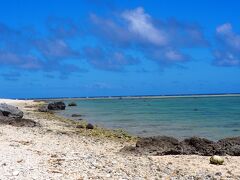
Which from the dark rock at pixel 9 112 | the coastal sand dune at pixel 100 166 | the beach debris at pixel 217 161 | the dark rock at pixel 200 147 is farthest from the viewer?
the dark rock at pixel 9 112

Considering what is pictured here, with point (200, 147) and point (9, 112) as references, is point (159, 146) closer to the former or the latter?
point (200, 147)

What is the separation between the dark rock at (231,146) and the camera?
1520 centimetres

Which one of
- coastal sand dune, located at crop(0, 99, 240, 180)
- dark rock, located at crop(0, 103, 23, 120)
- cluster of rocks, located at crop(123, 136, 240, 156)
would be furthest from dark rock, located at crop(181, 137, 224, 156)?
dark rock, located at crop(0, 103, 23, 120)

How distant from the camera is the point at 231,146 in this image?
1549cm

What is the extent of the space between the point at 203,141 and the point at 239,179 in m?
4.47

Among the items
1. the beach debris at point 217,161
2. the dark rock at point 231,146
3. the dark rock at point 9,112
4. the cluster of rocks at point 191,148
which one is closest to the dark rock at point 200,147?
the cluster of rocks at point 191,148

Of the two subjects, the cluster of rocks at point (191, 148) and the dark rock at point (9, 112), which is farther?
the dark rock at point (9, 112)

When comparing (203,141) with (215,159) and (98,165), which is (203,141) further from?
(98,165)

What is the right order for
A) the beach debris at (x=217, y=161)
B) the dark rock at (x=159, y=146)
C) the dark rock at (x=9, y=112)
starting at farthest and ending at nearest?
the dark rock at (x=9, y=112), the dark rock at (x=159, y=146), the beach debris at (x=217, y=161)

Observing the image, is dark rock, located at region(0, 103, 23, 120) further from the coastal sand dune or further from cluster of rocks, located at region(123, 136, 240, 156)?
cluster of rocks, located at region(123, 136, 240, 156)

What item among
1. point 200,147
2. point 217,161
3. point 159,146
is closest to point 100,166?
point 217,161

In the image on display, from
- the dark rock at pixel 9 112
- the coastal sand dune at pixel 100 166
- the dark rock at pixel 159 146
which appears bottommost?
the coastal sand dune at pixel 100 166

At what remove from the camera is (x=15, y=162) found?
37.7 ft

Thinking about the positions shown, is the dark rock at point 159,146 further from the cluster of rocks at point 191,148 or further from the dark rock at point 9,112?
the dark rock at point 9,112
